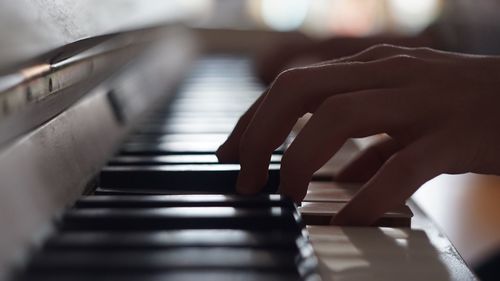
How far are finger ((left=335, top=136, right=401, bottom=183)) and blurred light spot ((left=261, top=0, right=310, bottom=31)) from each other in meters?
3.54

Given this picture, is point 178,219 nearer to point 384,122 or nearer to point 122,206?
point 122,206

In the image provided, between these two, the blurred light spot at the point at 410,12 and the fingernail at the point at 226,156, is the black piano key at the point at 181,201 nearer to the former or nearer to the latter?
the fingernail at the point at 226,156

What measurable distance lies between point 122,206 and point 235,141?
175mm

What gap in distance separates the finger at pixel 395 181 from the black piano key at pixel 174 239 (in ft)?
0.33

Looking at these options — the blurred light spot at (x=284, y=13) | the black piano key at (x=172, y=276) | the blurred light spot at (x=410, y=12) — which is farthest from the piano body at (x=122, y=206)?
the blurred light spot at (x=410, y=12)

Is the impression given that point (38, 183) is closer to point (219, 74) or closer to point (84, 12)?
point (84, 12)

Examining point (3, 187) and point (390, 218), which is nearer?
point (3, 187)

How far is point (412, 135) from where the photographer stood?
627 mm

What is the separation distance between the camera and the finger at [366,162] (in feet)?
2.59

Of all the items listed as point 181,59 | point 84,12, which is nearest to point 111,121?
point 84,12

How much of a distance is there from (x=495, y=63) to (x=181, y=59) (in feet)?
5.17

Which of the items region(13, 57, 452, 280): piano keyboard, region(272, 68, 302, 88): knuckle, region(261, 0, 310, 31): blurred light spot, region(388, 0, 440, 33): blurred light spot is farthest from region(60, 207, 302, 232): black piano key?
region(388, 0, 440, 33): blurred light spot

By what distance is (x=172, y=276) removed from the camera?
441 millimetres

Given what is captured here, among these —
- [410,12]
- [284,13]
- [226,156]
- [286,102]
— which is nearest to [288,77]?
[286,102]
